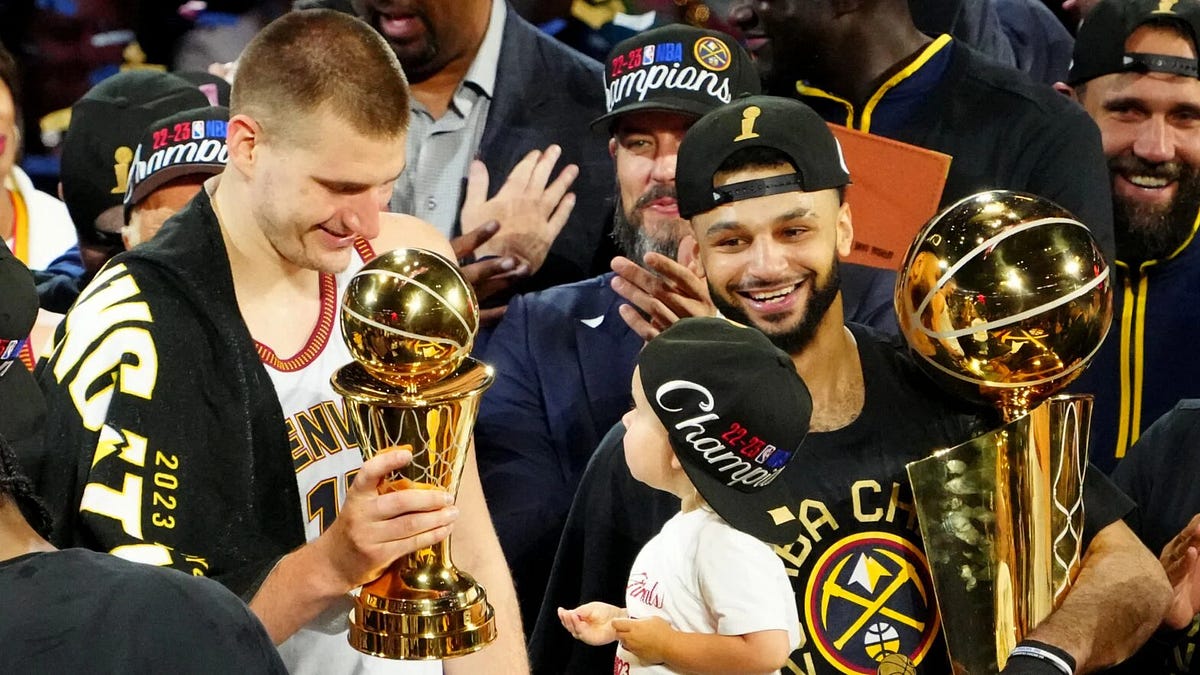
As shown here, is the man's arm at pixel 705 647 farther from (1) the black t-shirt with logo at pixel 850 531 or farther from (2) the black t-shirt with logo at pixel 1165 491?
(2) the black t-shirt with logo at pixel 1165 491

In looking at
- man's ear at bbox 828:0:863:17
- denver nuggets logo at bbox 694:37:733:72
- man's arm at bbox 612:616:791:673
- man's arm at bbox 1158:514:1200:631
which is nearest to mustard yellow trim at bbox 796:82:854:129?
man's ear at bbox 828:0:863:17

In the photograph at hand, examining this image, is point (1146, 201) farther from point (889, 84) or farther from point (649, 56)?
point (649, 56)

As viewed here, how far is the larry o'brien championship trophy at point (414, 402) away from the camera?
6.39 ft

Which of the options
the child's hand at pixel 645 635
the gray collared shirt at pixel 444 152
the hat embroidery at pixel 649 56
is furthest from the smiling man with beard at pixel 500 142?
the child's hand at pixel 645 635

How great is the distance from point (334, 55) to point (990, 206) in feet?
→ 3.08

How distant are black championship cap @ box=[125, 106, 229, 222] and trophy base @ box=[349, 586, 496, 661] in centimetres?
136

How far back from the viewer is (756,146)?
2.37 m

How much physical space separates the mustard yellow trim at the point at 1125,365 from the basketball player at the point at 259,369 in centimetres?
160

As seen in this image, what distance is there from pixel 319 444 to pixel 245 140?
0.45m

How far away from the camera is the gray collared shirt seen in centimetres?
350

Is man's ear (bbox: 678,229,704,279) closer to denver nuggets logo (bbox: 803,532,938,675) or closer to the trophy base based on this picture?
denver nuggets logo (bbox: 803,532,938,675)

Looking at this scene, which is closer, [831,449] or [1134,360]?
[831,449]

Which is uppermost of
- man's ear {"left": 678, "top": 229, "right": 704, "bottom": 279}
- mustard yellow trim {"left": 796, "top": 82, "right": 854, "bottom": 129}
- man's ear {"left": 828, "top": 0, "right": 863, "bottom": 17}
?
man's ear {"left": 828, "top": 0, "right": 863, "bottom": 17}

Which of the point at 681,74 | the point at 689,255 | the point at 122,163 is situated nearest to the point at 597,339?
the point at 689,255
